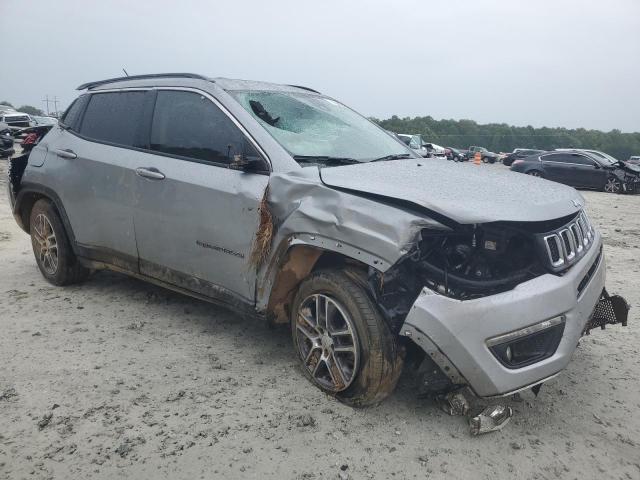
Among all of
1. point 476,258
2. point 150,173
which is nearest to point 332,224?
point 476,258

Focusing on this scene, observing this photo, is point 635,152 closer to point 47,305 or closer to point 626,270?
point 626,270

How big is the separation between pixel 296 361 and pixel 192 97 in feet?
6.26

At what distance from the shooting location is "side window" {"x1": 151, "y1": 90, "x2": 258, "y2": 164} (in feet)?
10.9

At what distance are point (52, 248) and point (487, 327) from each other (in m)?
3.86

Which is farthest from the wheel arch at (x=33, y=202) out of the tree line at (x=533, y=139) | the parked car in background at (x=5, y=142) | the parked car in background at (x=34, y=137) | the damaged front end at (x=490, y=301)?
the tree line at (x=533, y=139)

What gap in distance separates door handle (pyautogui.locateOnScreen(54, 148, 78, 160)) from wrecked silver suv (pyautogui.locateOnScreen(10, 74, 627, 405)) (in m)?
0.01

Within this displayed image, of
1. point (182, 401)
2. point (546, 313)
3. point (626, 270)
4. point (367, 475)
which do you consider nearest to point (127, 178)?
point (182, 401)

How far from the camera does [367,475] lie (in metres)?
2.36

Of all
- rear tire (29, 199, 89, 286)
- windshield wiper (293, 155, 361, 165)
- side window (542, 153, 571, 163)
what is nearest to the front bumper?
windshield wiper (293, 155, 361, 165)

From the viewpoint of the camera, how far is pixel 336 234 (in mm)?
2725

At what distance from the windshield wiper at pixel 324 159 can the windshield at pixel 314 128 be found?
16mm

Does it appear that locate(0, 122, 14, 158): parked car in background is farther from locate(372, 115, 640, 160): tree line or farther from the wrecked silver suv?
locate(372, 115, 640, 160): tree line

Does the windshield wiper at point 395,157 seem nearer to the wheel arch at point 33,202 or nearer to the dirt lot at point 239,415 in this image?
the dirt lot at point 239,415

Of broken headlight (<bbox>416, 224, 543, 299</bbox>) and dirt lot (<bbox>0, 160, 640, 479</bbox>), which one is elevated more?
broken headlight (<bbox>416, 224, 543, 299</bbox>)
